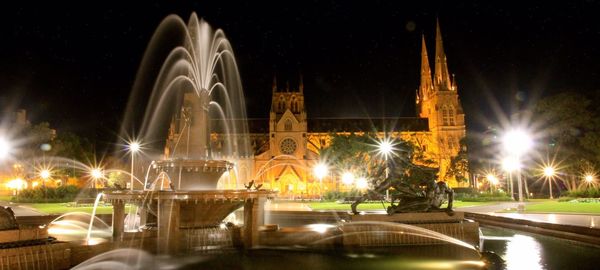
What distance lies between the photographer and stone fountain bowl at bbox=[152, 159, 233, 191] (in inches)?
644

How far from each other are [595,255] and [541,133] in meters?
55.8

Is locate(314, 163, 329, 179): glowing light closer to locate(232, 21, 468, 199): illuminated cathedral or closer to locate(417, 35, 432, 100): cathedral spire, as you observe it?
locate(232, 21, 468, 199): illuminated cathedral

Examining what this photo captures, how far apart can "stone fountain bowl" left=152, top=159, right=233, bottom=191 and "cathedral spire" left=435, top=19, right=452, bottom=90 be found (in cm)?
9599

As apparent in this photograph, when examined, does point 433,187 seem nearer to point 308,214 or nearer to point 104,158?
point 308,214

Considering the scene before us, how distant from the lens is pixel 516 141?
3472 centimetres

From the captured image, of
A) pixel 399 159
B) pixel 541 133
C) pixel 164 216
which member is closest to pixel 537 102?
pixel 541 133

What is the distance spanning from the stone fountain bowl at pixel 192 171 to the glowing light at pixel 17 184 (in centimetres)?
6967

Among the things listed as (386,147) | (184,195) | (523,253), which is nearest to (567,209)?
(386,147)

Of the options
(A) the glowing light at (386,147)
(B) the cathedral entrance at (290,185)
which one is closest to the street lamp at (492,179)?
(A) the glowing light at (386,147)

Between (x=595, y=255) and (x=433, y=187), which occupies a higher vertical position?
(x=433, y=187)

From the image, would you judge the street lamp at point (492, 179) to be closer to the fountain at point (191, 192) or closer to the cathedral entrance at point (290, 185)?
the cathedral entrance at point (290, 185)

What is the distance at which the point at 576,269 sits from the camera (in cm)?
1175

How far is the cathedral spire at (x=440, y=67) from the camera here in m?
105

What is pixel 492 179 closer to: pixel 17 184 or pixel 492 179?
pixel 492 179
